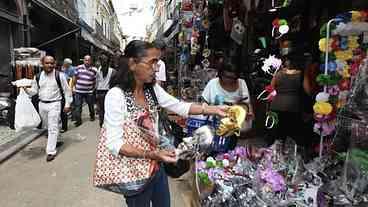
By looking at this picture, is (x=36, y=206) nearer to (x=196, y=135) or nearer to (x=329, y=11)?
(x=196, y=135)

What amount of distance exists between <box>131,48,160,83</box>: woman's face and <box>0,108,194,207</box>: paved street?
2.49 metres

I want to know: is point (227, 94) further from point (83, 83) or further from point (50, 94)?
point (83, 83)

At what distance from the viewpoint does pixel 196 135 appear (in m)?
2.23

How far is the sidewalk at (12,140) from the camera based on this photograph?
23.3 feet

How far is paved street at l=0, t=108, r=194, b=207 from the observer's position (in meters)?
4.70

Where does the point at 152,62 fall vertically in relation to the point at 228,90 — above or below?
above

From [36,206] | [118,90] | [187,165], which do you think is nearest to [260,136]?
[36,206]

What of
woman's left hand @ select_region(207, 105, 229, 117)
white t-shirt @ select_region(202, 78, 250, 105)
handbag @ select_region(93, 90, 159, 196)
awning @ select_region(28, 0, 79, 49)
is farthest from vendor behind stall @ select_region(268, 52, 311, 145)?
awning @ select_region(28, 0, 79, 49)

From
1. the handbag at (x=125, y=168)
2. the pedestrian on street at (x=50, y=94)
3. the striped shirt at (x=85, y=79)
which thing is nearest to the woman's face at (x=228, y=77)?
the handbag at (x=125, y=168)

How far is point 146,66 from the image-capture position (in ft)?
7.50

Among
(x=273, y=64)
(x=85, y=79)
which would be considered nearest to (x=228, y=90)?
(x=273, y=64)

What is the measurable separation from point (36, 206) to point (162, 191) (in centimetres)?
264

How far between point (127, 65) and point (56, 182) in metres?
3.71

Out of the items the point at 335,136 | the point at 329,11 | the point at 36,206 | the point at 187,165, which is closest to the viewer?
the point at 187,165
